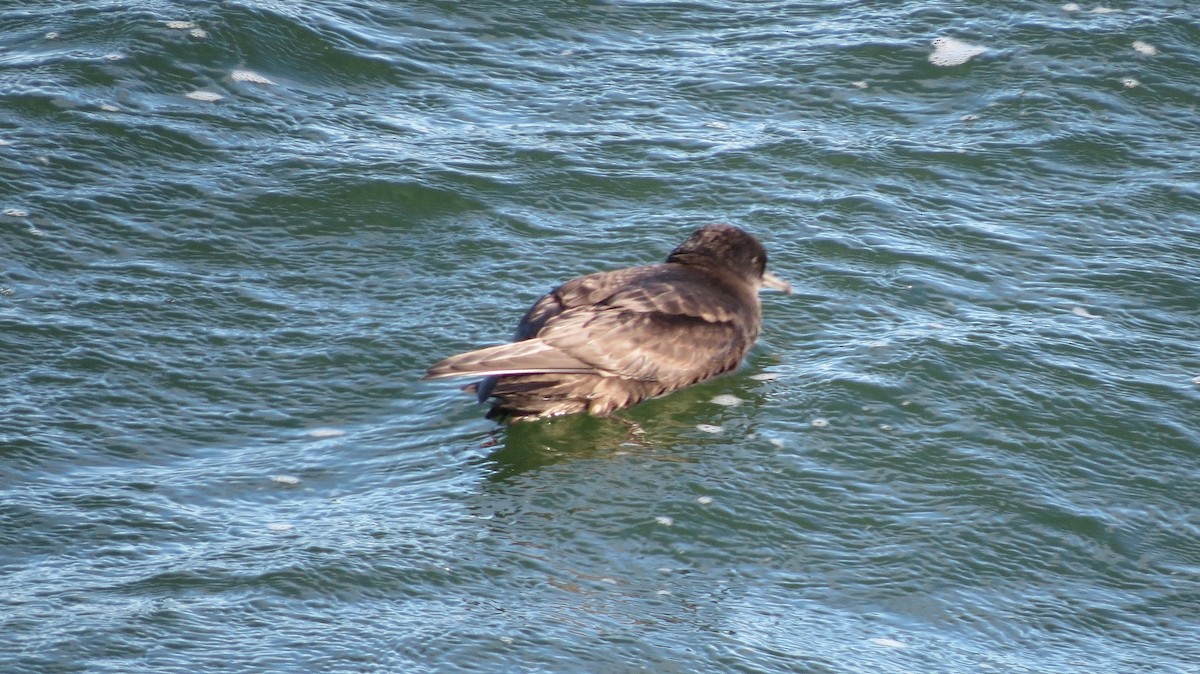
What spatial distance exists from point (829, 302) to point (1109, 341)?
1.42 meters

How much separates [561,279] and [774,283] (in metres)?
1.15

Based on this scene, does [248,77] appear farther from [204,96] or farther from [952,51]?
[952,51]

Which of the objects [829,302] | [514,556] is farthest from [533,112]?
[514,556]

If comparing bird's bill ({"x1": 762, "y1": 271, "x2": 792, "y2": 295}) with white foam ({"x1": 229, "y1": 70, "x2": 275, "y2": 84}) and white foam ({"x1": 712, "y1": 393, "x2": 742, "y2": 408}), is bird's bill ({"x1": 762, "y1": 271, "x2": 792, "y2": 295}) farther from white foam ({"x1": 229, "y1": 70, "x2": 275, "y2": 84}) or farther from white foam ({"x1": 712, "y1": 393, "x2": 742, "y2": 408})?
white foam ({"x1": 229, "y1": 70, "x2": 275, "y2": 84})

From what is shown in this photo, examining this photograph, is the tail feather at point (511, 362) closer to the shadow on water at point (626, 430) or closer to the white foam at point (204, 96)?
the shadow on water at point (626, 430)

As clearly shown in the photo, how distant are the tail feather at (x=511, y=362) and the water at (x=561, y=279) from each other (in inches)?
13.8

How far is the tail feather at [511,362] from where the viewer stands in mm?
5988

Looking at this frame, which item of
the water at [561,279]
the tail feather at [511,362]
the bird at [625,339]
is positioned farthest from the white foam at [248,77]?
the tail feather at [511,362]

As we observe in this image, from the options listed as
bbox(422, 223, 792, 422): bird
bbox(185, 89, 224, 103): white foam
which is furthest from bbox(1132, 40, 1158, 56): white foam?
bbox(185, 89, 224, 103): white foam

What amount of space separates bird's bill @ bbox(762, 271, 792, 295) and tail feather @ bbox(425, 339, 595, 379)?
144 centimetres

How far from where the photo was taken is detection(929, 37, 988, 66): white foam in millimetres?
10273

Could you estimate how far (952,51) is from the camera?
34.1 feet

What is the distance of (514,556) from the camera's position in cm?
541

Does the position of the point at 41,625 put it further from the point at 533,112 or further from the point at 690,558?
the point at 533,112
